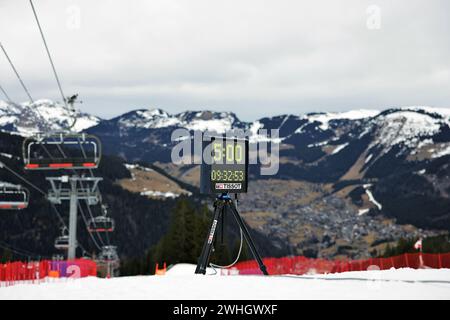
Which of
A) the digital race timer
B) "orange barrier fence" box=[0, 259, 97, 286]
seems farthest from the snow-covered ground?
"orange barrier fence" box=[0, 259, 97, 286]

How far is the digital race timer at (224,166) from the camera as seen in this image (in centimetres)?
2144

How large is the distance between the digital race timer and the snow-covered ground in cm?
360

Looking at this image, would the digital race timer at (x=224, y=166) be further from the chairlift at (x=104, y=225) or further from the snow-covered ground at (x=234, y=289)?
the chairlift at (x=104, y=225)

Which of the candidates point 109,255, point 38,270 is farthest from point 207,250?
point 109,255

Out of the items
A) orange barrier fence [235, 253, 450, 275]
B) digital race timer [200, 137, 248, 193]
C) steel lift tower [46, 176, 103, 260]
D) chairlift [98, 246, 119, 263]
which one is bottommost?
chairlift [98, 246, 119, 263]

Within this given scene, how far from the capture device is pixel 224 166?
71.4 feet

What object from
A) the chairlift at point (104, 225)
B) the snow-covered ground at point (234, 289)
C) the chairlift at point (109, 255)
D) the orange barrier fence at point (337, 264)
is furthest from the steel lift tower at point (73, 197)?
the snow-covered ground at point (234, 289)

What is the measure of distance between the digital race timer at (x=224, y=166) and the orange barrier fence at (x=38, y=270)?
8224mm

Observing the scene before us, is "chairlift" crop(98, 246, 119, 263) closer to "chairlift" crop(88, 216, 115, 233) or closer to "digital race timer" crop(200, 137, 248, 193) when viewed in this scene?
"chairlift" crop(88, 216, 115, 233)

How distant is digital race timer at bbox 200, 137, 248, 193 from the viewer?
21.4 m

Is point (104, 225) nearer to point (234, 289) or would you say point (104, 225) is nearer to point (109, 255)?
point (109, 255)
